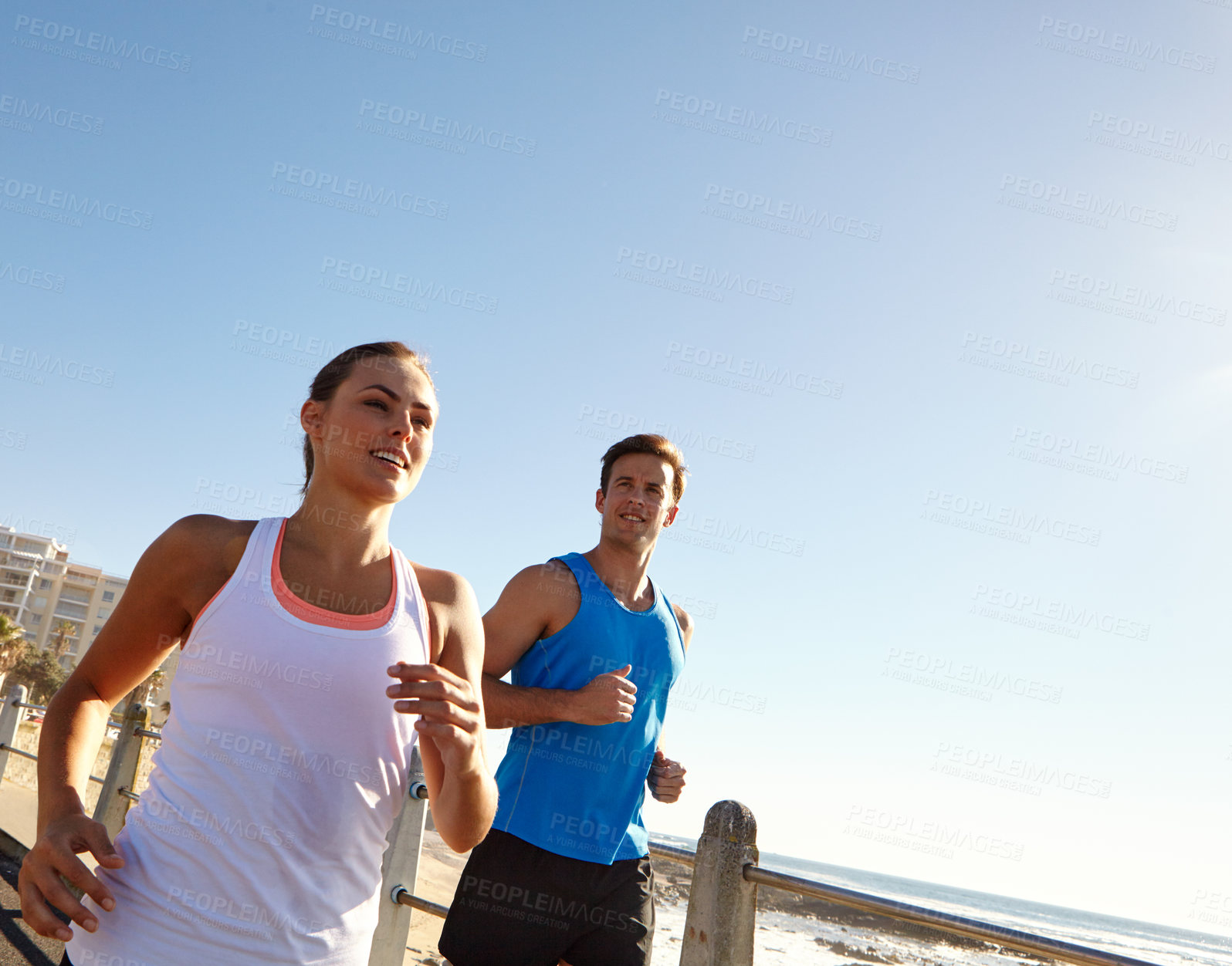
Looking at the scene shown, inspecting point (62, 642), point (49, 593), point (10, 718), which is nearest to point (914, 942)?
point (10, 718)

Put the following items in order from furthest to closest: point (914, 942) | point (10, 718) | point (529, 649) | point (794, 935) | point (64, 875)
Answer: point (914, 942)
point (794, 935)
point (10, 718)
point (529, 649)
point (64, 875)

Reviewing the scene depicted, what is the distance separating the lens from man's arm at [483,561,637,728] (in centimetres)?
233

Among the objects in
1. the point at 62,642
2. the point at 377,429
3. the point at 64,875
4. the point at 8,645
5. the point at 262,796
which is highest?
the point at 62,642

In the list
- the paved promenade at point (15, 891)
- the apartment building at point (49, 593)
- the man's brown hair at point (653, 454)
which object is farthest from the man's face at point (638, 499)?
the apartment building at point (49, 593)

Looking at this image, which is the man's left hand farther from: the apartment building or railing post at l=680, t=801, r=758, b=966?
the apartment building

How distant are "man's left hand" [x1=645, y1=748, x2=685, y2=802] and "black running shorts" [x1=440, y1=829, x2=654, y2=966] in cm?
29

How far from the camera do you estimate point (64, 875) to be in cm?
121

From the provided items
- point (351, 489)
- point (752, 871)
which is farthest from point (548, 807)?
point (351, 489)

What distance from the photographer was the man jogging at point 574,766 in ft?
7.61

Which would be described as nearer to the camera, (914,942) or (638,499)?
(638,499)

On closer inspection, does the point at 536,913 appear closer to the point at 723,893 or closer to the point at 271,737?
the point at 723,893

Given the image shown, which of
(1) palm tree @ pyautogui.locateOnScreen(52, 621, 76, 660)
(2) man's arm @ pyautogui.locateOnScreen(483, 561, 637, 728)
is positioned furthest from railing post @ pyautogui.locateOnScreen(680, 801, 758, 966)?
(1) palm tree @ pyautogui.locateOnScreen(52, 621, 76, 660)

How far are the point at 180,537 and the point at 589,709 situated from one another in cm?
125

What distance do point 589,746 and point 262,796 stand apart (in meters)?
1.32
